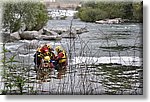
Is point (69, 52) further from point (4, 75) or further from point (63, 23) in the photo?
point (4, 75)

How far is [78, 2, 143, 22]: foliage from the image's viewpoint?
3100mm

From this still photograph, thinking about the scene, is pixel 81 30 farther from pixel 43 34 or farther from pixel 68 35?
pixel 43 34

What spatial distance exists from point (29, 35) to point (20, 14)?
0.43 ft

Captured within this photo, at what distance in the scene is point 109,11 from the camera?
311 centimetres

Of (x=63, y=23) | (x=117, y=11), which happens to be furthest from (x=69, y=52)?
(x=117, y=11)

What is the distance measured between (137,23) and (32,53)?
0.62 meters

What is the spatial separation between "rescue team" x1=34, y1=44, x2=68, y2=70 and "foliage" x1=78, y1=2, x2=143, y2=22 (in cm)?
23

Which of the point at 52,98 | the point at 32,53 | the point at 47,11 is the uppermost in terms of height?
the point at 47,11

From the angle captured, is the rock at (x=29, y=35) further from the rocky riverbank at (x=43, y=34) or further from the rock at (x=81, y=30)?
the rock at (x=81, y=30)

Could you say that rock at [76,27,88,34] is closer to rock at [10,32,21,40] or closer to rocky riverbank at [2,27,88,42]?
rocky riverbank at [2,27,88,42]

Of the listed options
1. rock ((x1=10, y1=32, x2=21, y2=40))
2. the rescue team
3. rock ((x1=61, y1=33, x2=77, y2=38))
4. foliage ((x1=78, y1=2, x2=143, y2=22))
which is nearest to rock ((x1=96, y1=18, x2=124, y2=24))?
foliage ((x1=78, y1=2, x2=143, y2=22))

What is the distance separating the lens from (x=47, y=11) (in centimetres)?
310

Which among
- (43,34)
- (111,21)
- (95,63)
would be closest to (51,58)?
(43,34)

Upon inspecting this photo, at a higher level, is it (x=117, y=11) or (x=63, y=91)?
(x=117, y=11)
